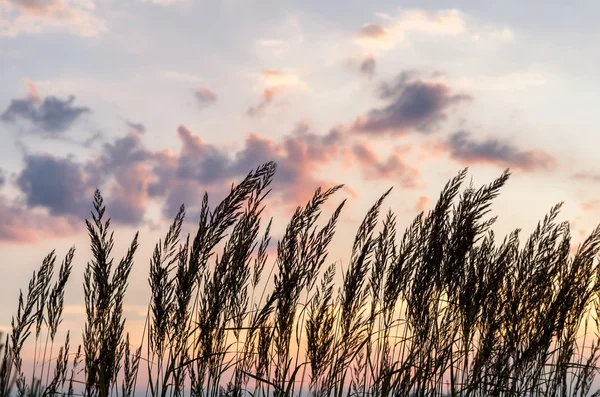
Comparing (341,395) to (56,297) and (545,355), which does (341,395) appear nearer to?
(545,355)

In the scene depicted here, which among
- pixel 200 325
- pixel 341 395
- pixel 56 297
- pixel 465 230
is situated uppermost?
pixel 465 230

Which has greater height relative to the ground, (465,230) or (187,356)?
(465,230)

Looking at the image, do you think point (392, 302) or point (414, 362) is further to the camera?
point (392, 302)

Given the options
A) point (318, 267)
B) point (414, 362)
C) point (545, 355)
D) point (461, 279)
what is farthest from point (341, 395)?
point (545, 355)

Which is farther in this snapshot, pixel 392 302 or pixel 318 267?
pixel 392 302

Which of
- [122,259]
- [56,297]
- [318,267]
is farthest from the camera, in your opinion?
[56,297]

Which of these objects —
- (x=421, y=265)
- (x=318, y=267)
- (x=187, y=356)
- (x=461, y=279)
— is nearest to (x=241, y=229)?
(x=318, y=267)

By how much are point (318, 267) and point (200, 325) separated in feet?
2.48

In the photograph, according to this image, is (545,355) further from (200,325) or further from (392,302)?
(200,325)

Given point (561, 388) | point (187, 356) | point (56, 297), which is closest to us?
point (187, 356)

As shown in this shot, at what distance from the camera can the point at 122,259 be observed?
4352mm

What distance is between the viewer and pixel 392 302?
178 inches

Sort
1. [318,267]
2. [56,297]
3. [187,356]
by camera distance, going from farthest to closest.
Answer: [56,297] < [318,267] < [187,356]

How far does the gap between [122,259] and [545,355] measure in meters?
2.90
